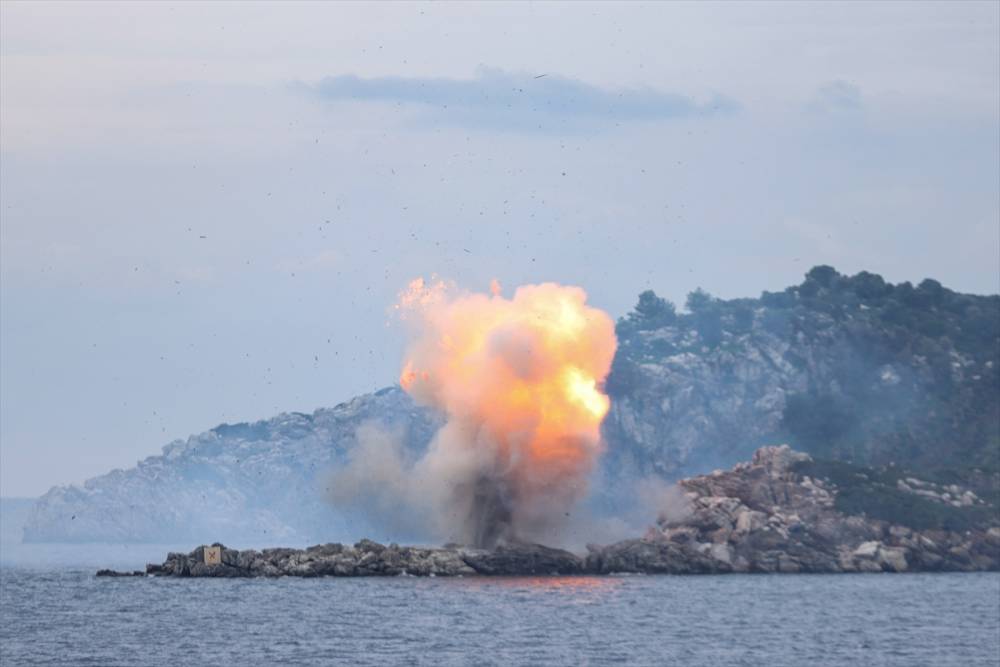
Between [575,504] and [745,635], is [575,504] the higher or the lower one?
the higher one

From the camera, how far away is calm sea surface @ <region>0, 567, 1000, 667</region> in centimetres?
11444

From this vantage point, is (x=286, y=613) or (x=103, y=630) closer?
(x=103, y=630)

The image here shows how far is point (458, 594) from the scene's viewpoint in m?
154

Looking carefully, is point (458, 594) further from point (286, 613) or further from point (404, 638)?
point (404, 638)

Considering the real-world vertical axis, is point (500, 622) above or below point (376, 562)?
below

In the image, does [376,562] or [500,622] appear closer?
[500,622]

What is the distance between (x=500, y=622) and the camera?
13200 cm

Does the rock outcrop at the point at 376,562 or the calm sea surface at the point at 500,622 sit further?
the rock outcrop at the point at 376,562

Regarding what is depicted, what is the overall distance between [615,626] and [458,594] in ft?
87.5

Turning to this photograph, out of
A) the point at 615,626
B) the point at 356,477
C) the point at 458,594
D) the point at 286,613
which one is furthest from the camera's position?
the point at 356,477

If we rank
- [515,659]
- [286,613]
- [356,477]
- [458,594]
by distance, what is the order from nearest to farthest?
[515,659] < [286,613] < [458,594] < [356,477]

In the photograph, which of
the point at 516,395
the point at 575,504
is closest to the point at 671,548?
the point at 575,504

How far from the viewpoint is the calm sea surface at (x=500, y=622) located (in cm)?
11444

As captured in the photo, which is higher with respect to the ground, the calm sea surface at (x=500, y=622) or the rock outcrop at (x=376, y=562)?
the rock outcrop at (x=376, y=562)
